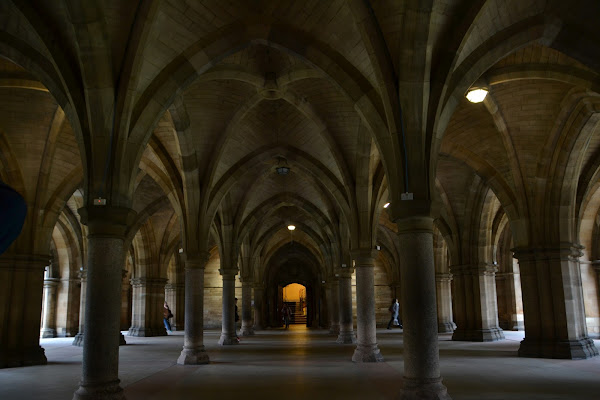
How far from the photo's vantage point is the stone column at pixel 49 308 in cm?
2658

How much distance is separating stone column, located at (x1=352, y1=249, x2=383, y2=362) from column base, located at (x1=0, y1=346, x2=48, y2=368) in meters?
7.89

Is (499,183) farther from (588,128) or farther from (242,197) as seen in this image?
(242,197)

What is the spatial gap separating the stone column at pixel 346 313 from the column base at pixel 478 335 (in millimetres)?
3848

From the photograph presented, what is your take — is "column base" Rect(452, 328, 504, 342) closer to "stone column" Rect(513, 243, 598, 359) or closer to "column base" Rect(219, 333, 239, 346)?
"stone column" Rect(513, 243, 598, 359)

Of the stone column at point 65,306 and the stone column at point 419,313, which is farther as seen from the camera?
the stone column at point 65,306

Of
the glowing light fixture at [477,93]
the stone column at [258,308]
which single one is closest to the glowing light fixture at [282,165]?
the glowing light fixture at [477,93]

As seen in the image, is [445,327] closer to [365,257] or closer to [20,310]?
[365,257]

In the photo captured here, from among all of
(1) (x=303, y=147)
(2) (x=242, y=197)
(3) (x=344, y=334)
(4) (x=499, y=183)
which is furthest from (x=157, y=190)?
(4) (x=499, y=183)

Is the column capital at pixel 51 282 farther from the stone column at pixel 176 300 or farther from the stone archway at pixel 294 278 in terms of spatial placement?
the stone archway at pixel 294 278

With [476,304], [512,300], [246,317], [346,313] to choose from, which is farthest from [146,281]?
[512,300]

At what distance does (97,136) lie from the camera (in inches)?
322

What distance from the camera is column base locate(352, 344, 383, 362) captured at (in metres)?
13.1

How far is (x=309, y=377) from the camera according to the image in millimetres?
10438

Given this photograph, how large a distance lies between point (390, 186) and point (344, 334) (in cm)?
1248
